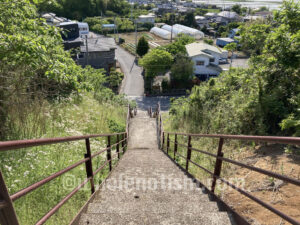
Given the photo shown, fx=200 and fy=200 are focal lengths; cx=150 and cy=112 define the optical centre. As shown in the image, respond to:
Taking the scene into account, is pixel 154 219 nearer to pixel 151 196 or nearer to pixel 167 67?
pixel 151 196

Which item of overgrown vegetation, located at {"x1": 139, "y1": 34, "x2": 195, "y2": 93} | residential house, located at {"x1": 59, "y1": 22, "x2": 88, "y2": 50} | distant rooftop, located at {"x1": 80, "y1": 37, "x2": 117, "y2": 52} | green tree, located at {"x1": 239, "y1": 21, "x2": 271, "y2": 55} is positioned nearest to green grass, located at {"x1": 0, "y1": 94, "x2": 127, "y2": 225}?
green tree, located at {"x1": 239, "y1": 21, "x2": 271, "y2": 55}

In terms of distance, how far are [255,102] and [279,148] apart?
5.23ft

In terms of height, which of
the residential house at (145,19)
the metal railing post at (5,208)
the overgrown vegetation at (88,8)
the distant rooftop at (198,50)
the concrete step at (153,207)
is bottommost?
the concrete step at (153,207)

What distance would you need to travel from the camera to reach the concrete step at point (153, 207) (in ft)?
7.61

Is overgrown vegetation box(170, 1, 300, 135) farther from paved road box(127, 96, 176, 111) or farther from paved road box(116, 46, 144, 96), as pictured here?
paved road box(116, 46, 144, 96)

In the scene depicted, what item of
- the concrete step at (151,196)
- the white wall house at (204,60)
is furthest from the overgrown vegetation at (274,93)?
Answer: the white wall house at (204,60)

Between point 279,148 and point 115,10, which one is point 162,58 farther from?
Answer: point 115,10

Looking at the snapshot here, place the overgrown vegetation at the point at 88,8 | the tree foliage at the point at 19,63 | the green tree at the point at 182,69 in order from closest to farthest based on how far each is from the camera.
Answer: the tree foliage at the point at 19,63, the green tree at the point at 182,69, the overgrown vegetation at the point at 88,8

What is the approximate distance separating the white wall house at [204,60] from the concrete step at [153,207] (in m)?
26.0

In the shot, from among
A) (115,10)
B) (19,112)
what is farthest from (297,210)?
(115,10)

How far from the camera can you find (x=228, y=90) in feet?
29.9

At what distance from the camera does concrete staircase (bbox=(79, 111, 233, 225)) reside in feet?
6.93

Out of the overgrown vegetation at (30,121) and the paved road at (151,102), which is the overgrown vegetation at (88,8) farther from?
the overgrown vegetation at (30,121)

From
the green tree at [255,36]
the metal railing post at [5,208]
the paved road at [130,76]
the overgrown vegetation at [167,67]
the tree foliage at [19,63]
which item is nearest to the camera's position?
the metal railing post at [5,208]
